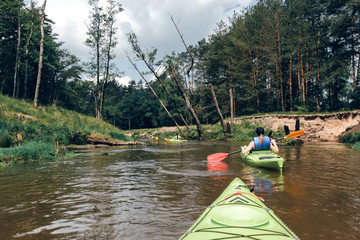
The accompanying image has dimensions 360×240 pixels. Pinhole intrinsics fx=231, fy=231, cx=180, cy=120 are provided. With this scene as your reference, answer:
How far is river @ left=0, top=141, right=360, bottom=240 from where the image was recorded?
10.5 feet

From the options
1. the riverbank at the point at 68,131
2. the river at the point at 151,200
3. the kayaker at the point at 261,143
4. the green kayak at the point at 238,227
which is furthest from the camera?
the riverbank at the point at 68,131

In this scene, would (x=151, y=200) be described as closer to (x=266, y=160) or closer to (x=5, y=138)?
(x=266, y=160)

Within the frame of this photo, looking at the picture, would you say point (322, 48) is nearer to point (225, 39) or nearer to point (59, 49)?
point (225, 39)

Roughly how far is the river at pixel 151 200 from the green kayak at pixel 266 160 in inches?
10.2

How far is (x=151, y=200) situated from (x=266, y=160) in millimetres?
4076

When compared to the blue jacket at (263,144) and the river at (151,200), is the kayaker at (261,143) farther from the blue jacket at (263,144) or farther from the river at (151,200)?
the river at (151,200)

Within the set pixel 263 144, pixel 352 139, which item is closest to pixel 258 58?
pixel 352 139

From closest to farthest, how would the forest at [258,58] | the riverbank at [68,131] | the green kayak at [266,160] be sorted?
the green kayak at [266,160] → the riverbank at [68,131] → the forest at [258,58]

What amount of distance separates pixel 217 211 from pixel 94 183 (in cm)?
432

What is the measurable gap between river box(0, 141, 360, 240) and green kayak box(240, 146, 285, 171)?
0.85 feet

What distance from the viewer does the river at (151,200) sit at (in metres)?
3.20

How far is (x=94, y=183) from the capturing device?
6.04 meters

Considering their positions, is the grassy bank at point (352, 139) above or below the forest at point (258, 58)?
below

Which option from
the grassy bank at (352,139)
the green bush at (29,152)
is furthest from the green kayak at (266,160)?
the grassy bank at (352,139)
